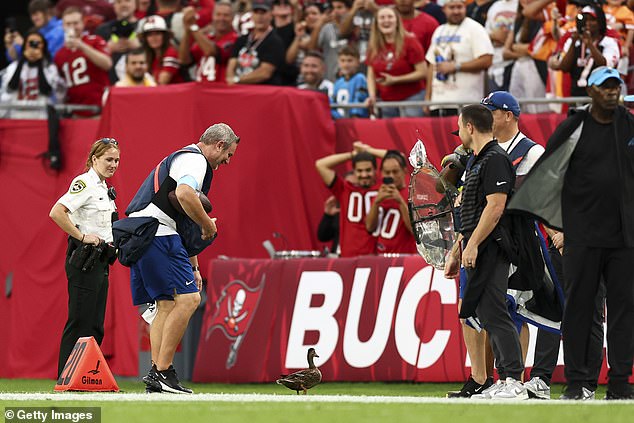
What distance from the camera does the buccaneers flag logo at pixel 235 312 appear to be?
14805 millimetres

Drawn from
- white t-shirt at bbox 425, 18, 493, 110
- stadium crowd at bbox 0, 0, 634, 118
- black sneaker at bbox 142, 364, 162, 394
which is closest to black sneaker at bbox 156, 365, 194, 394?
black sneaker at bbox 142, 364, 162, 394

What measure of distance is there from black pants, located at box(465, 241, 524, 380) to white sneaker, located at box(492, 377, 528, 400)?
0.05 metres

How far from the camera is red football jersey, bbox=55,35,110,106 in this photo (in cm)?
1791

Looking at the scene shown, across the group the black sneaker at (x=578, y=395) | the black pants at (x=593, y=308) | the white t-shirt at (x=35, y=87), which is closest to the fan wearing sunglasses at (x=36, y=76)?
the white t-shirt at (x=35, y=87)

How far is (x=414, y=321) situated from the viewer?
1409cm

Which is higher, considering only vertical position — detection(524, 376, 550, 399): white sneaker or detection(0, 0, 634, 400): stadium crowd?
detection(0, 0, 634, 400): stadium crowd

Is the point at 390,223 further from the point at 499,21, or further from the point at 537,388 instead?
the point at 537,388

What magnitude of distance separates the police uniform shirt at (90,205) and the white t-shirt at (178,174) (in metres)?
1.39

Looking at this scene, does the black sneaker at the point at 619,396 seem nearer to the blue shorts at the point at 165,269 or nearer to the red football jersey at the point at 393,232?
the blue shorts at the point at 165,269

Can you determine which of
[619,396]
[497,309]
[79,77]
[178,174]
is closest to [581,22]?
[497,309]

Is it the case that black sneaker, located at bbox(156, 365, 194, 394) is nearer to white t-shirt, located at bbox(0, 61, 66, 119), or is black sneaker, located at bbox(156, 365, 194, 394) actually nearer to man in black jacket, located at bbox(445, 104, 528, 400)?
man in black jacket, located at bbox(445, 104, 528, 400)

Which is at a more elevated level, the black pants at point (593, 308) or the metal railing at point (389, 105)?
the metal railing at point (389, 105)

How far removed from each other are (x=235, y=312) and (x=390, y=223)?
1.95 m

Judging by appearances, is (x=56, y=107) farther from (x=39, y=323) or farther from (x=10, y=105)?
(x=39, y=323)
